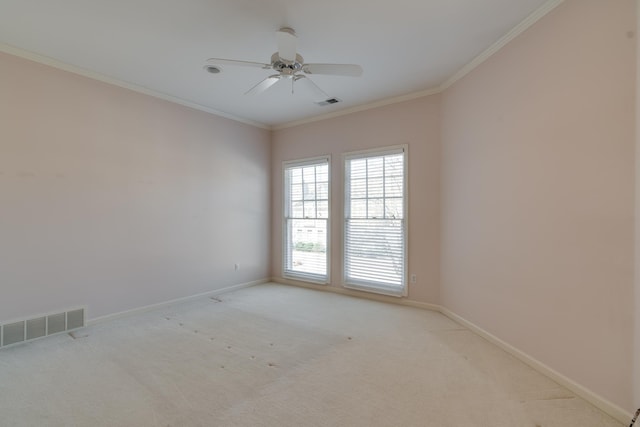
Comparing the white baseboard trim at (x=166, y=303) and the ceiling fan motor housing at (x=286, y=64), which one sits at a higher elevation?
the ceiling fan motor housing at (x=286, y=64)

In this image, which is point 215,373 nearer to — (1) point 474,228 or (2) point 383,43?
Result: (1) point 474,228

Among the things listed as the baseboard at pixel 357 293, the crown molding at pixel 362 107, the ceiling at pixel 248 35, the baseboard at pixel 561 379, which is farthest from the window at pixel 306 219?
the baseboard at pixel 561 379

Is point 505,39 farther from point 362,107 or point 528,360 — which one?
point 528,360

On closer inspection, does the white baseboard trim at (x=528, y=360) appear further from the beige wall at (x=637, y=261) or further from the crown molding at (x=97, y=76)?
the crown molding at (x=97, y=76)

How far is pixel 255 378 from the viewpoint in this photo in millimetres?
2355

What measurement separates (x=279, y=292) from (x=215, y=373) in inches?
99.7

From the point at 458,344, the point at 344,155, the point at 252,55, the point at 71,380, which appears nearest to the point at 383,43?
the point at 252,55

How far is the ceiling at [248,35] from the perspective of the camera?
7.81 feet

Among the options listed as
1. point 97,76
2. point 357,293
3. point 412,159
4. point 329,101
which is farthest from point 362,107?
point 97,76

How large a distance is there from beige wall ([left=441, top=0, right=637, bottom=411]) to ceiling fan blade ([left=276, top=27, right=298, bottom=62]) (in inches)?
81.3

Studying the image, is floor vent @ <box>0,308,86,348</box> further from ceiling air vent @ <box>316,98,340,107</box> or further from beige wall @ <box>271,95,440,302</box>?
ceiling air vent @ <box>316,98,340,107</box>

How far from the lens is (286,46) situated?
2352 millimetres

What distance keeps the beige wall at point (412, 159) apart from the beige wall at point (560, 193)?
0.67 meters

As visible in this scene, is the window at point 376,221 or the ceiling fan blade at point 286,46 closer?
the ceiling fan blade at point 286,46
